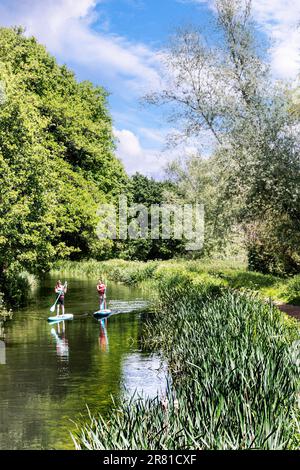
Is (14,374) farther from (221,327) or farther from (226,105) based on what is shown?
(226,105)

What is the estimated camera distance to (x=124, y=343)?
63.7 feet

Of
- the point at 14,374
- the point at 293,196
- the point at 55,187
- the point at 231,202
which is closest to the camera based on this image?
the point at 14,374

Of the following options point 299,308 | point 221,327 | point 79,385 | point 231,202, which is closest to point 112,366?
point 79,385

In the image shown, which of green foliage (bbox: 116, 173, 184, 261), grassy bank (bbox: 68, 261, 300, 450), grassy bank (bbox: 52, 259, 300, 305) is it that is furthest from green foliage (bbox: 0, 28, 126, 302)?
grassy bank (bbox: 68, 261, 300, 450)

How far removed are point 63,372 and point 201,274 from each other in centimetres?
1765

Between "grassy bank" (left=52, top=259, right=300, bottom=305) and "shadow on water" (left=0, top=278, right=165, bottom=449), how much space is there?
463 cm

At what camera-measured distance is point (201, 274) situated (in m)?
32.2

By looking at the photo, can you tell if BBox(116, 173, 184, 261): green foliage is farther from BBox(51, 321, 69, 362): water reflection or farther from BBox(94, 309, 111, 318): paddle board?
BBox(51, 321, 69, 362): water reflection

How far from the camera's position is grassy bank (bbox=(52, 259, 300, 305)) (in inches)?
938

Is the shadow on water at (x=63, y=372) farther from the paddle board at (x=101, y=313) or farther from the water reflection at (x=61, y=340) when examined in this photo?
the paddle board at (x=101, y=313)

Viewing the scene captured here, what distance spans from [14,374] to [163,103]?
20.4 metres

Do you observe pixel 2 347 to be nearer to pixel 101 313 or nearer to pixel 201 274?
pixel 101 313

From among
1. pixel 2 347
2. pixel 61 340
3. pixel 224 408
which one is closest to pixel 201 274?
pixel 61 340

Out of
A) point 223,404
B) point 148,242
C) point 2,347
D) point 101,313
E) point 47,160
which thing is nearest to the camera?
point 223,404
